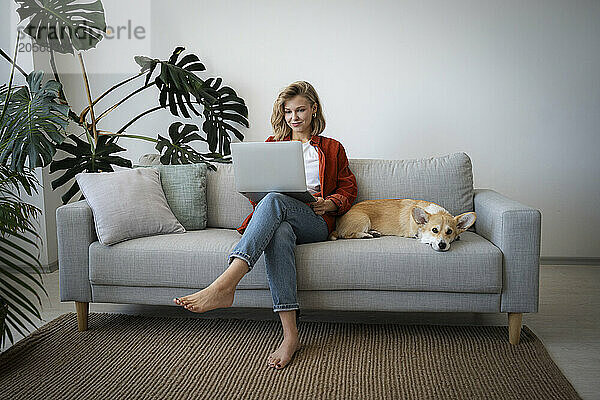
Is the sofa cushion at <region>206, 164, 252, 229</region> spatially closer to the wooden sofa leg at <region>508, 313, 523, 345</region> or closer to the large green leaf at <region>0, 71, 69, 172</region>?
the large green leaf at <region>0, 71, 69, 172</region>

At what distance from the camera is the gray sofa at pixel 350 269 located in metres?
2.40

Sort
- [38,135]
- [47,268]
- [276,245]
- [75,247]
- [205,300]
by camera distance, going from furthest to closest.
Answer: [47,268]
[38,135]
[75,247]
[276,245]
[205,300]

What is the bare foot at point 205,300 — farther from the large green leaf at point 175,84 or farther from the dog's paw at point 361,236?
the large green leaf at point 175,84

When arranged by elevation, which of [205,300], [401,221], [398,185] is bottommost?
[205,300]

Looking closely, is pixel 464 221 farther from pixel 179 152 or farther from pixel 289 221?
pixel 179 152

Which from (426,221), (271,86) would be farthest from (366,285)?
(271,86)

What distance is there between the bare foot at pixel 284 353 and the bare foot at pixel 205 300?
11.3 inches

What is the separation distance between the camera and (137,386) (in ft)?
6.68

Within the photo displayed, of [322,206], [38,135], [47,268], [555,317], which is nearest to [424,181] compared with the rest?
[322,206]

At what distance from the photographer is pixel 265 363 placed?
2.24 metres

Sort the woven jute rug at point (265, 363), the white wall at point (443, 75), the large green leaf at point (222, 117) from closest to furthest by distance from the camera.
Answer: the woven jute rug at point (265, 363) → the large green leaf at point (222, 117) → the white wall at point (443, 75)

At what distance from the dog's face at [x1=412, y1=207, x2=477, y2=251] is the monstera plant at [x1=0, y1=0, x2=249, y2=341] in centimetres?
122

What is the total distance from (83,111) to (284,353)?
6.75ft
